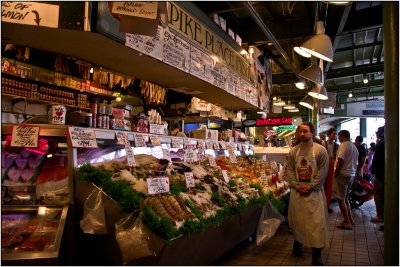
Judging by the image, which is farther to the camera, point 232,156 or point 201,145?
point 232,156

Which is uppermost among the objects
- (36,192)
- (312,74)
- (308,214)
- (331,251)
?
(312,74)

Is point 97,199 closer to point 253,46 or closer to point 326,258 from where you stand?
point 326,258

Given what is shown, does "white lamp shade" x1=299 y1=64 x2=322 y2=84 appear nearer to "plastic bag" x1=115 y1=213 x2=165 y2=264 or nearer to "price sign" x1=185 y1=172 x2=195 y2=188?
"price sign" x1=185 y1=172 x2=195 y2=188

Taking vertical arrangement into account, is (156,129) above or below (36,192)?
above

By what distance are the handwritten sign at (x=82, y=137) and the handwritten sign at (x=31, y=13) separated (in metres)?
1.04

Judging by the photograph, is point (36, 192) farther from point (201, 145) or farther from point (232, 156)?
point (232, 156)

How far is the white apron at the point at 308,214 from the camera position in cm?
472

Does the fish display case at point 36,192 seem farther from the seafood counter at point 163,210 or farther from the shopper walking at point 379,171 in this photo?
the shopper walking at point 379,171

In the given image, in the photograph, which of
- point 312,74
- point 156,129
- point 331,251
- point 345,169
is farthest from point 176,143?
point 345,169

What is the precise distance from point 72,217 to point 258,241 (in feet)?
9.03

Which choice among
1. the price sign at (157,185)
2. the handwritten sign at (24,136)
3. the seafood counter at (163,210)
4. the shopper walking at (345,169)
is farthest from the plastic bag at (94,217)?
the shopper walking at (345,169)

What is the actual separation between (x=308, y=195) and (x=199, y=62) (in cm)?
263

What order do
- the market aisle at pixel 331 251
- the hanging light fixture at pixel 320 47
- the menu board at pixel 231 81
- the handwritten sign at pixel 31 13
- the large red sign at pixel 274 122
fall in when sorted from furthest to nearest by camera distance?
the large red sign at pixel 274 122, the menu board at pixel 231 81, the hanging light fixture at pixel 320 47, the market aisle at pixel 331 251, the handwritten sign at pixel 31 13

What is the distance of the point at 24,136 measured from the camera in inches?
127
